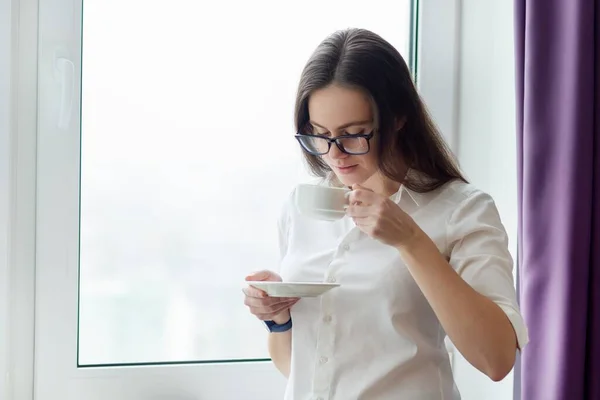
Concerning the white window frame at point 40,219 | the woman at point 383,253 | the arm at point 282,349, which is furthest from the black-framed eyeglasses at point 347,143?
the white window frame at point 40,219

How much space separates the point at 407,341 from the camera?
4.31 feet

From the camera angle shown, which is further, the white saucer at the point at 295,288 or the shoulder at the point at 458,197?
the shoulder at the point at 458,197

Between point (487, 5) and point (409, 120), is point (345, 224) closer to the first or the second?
point (409, 120)

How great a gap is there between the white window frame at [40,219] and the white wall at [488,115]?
3.12 ft

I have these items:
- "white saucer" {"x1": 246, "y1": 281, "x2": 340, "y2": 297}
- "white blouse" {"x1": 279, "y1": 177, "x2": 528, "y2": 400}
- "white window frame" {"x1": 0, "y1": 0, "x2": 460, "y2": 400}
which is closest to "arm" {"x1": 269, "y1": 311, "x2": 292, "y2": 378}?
"white blouse" {"x1": 279, "y1": 177, "x2": 528, "y2": 400}

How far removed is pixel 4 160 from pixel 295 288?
0.90 m

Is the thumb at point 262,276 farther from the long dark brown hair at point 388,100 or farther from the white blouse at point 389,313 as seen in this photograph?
the long dark brown hair at point 388,100

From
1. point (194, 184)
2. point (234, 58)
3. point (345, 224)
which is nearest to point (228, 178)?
point (194, 184)

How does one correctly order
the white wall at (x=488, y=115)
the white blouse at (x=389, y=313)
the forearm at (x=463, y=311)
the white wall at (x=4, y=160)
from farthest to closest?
the white wall at (x=488, y=115) → the white wall at (x=4, y=160) → the white blouse at (x=389, y=313) → the forearm at (x=463, y=311)

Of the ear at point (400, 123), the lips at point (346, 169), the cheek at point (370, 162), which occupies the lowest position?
the lips at point (346, 169)

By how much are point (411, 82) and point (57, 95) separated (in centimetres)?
92

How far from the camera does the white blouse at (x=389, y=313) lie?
1295 millimetres

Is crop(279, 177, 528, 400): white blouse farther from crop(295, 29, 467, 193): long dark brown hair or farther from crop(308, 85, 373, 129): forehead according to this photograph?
crop(308, 85, 373, 129): forehead

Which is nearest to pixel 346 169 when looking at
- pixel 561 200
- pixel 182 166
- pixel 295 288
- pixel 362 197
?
pixel 362 197
